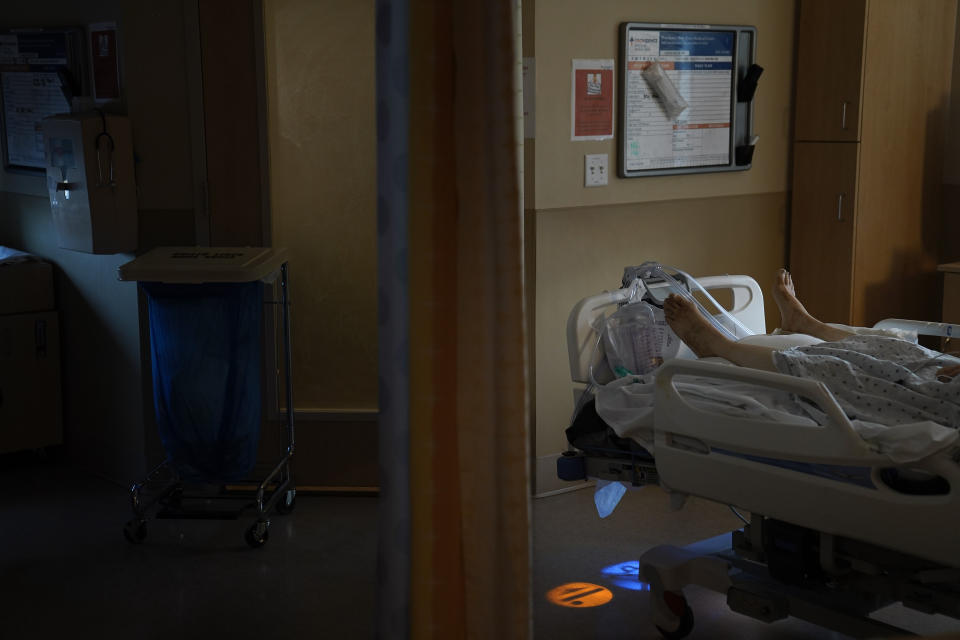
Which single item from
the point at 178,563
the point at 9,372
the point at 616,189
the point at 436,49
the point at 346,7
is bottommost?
the point at 178,563

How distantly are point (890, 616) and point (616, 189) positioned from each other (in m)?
1.82

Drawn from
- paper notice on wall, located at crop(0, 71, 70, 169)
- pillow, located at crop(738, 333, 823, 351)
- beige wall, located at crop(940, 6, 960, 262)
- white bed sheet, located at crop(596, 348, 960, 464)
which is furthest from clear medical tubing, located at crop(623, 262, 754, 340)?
paper notice on wall, located at crop(0, 71, 70, 169)

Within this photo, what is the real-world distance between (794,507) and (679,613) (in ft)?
1.87

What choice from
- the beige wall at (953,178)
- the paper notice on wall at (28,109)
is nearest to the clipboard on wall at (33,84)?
the paper notice on wall at (28,109)

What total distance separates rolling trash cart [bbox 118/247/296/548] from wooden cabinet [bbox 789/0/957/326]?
226 centimetres

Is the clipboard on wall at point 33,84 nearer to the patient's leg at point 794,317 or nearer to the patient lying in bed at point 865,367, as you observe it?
the patient lying in bed at point 865,367

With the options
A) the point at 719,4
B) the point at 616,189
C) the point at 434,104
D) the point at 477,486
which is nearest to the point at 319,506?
the point at 616,189

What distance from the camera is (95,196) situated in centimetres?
363

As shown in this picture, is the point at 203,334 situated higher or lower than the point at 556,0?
lower

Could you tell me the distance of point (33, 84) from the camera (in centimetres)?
415

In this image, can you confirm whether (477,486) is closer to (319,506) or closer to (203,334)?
(203,334)

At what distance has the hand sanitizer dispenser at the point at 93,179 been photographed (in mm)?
3621

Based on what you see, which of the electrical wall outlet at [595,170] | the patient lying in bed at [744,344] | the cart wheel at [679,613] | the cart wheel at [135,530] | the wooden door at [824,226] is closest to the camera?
the patient lying in bed at [744,344]

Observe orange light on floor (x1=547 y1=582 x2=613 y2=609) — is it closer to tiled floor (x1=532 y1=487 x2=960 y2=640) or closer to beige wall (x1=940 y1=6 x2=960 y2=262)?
tiled floor (x1=532 y1=487 x2=960 y2=640)
